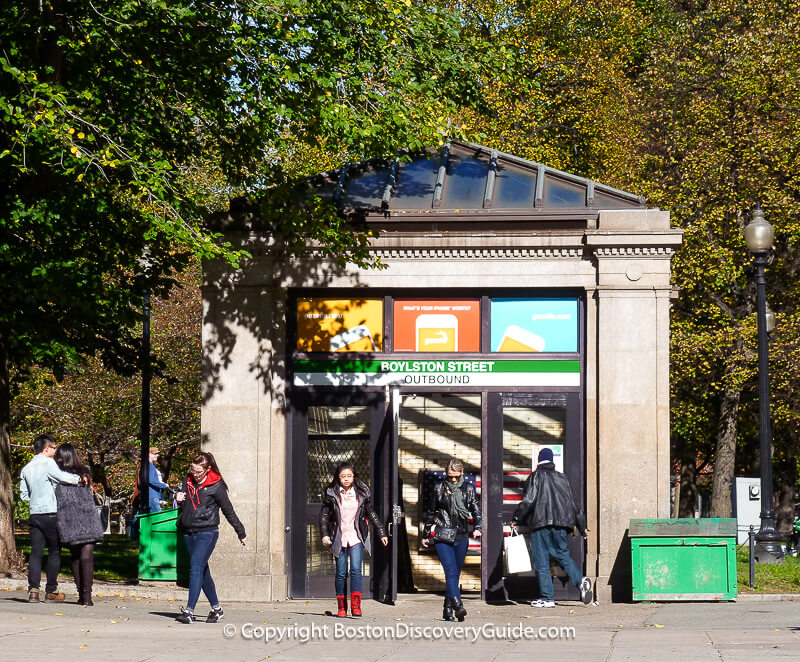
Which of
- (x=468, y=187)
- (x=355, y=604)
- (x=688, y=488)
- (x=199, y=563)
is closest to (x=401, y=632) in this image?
(x=355, y=604)

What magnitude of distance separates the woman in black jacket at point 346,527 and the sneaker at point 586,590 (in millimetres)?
2566

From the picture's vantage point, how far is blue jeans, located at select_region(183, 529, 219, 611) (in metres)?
10.8

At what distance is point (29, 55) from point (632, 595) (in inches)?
377

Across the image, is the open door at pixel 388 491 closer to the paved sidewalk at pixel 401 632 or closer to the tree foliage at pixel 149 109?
the paved sidewalk at pixel 401 632

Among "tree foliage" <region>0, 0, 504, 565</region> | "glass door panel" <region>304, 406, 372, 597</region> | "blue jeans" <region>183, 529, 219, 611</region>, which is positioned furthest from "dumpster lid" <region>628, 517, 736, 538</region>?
"blue jeans" <region>183, 529, 219, 611</region>

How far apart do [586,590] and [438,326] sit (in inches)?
139

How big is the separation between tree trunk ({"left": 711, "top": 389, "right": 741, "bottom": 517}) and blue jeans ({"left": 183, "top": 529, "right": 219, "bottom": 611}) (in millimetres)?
19095

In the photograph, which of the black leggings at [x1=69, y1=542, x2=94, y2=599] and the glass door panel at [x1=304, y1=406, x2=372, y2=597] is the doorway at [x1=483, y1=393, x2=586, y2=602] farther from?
the black leggings at [x1=69, y1=542, x2=94, y2=599]

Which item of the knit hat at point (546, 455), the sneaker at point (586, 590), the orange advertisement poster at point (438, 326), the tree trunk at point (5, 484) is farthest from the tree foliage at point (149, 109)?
the sneaker at point (586, 590)

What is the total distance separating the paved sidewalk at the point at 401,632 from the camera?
29.7ft

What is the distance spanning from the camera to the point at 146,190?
40.1ft

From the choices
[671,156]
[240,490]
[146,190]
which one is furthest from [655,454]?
[671,156]

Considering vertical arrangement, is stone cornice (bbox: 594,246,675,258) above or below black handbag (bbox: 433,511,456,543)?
above

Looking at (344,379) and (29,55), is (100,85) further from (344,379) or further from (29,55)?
(344,379)
